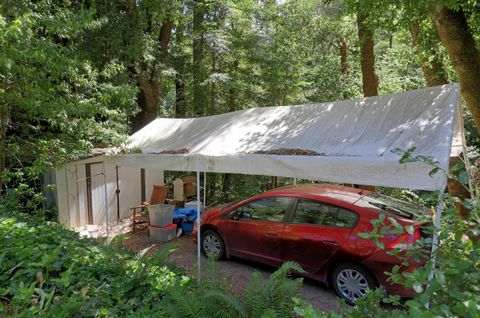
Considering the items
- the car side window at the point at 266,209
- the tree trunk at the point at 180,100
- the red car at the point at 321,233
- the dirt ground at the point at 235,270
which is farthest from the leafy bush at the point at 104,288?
the tree trunk at the point at 180,100

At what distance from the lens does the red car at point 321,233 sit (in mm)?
4355

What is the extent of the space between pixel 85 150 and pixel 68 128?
0.75 m

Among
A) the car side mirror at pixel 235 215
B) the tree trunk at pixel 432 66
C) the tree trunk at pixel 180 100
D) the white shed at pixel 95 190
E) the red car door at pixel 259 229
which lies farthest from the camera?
the tree trunk at pixel 180 100

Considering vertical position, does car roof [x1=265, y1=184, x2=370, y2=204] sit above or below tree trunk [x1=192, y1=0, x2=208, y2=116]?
below

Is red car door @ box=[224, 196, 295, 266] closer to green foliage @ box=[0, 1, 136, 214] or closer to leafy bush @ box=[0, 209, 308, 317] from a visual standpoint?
leafy bush @ box=[0, 209, 308, 317]

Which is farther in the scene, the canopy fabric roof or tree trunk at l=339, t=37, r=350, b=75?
tree trunk at l=339, t=37, r=350, b=75

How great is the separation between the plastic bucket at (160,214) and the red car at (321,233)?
2.06 meters

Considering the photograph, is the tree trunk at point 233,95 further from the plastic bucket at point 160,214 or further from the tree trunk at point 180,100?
the plastic bucket at point 160,214

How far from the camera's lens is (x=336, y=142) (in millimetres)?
4648

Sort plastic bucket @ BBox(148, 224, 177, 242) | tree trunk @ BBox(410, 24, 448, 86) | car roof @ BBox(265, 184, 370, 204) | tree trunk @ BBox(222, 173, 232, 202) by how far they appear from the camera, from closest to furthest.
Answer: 1. car roof @ BBox(265, 184, 370, 204)
2. tree trunk @ BBox(410, 24, 448, 86)
3. plastic bucket @ BBox(148, 224, 177, 242)
4. tree trunk @ BBox(222, 173, 232, 202)

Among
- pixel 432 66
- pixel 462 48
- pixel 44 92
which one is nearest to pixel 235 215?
pixel 44 92

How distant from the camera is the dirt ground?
466cm

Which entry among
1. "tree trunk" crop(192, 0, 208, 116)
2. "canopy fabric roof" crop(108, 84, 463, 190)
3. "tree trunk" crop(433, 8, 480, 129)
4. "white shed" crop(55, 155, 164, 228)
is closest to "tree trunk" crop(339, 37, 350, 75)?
"tree trunk" crop(192, 0, 208, 116)

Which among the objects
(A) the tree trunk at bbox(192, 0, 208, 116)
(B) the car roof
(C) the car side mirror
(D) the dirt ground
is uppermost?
(A) the tree trunk at bbox(192, 0, 208, 116)
